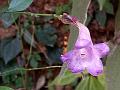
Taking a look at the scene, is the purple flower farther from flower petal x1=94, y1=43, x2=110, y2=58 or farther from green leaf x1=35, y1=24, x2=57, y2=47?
green leaf x1=35, y1=24, x2=57, y2=47

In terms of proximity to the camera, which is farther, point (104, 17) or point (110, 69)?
point (104, 17)

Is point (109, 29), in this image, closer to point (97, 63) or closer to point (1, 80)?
point (1, 80)

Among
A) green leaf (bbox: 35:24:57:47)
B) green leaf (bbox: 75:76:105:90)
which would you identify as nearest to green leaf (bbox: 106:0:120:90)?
green leaf (bbox: 75:76:105:90)

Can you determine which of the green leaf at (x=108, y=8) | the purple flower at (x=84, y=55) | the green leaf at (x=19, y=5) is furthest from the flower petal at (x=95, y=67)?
the green leaf at (x=108, y=8)

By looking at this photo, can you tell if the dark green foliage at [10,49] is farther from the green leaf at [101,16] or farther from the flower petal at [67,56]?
the flower petal at [67,56]

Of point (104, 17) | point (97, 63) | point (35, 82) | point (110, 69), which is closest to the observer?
point (97, 63)

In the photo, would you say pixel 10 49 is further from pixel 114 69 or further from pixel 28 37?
pixel 114 69

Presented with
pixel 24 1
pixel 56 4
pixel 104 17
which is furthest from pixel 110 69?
pixel 56 4
